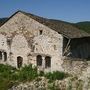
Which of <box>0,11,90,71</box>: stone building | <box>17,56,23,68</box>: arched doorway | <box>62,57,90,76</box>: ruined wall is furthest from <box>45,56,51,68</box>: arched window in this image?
<box>17,56,23,68</box>: arched doorway


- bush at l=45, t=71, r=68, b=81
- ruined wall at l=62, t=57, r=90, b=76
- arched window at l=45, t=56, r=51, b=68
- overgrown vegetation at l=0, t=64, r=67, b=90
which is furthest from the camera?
arched window at l=45, t=56, r=51, b=68

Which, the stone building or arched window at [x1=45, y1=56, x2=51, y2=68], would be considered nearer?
the stone building

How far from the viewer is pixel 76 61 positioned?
2227 centimetres

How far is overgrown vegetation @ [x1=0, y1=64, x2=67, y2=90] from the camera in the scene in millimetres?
22131

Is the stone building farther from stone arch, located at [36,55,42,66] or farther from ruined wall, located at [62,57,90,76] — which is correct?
ruined wall, located at [62,57,90,76]

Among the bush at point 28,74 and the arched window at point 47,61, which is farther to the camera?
the arched window at point 47,61

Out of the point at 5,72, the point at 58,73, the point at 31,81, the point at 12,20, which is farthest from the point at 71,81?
the point at 12,20

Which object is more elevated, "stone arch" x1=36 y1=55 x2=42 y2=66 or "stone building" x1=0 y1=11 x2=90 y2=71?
"stone building" x1=0 y1=11 x2=90 y2=71

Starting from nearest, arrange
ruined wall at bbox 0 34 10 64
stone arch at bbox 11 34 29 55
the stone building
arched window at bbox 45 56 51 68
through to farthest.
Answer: the stone building < arched window at bbox 45 56 51 68 < stone arch at bbox 11 34 29 55 < ruined wall at bbox 0 34 10 64

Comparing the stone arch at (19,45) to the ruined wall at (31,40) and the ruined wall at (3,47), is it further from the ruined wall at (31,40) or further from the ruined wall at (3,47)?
the ruined wall at (3,47)

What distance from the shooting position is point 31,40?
25359 millimetres

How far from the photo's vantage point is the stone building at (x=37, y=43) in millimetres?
23766

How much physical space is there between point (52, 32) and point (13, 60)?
5.59 meters

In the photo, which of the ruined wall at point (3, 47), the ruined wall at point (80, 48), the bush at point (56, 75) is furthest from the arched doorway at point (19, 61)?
the ruined wall at point (80, 48)
